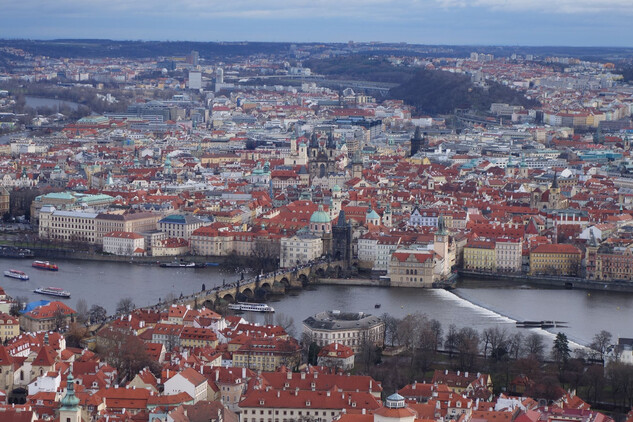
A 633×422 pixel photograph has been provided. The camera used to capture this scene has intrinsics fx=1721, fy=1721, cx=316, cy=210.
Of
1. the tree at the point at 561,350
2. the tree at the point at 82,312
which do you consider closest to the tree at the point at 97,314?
the tree at the point at 82,312

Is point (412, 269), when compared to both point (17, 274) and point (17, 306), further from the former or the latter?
point (17, 306)

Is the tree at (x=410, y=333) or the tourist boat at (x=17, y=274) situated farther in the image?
the tourist boat at (x=17, y=274)

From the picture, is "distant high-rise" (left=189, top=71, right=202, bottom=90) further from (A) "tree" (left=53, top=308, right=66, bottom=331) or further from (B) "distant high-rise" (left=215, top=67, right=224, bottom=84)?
(A) "tree" (left=53, top=308, right=66, bottom=331)

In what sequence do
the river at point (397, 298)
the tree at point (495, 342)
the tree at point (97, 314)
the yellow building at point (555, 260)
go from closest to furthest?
1. the tree at point (495, 342)
2. the tree at point (97, 314)
3. the river at point (397, 298)
4. the yellow building at point (555, 260)

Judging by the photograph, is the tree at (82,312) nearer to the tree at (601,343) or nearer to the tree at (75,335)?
the tree at (75,335)

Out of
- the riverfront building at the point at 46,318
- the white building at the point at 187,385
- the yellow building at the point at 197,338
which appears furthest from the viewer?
the riverfront building at the point at 46,318

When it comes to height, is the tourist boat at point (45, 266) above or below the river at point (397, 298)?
below

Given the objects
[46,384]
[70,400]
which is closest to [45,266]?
[46,384]

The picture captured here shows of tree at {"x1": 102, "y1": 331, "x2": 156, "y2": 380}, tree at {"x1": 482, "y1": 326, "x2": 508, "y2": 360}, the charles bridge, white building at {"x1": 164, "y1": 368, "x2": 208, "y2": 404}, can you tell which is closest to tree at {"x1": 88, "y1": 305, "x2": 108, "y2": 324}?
the charles bridge
